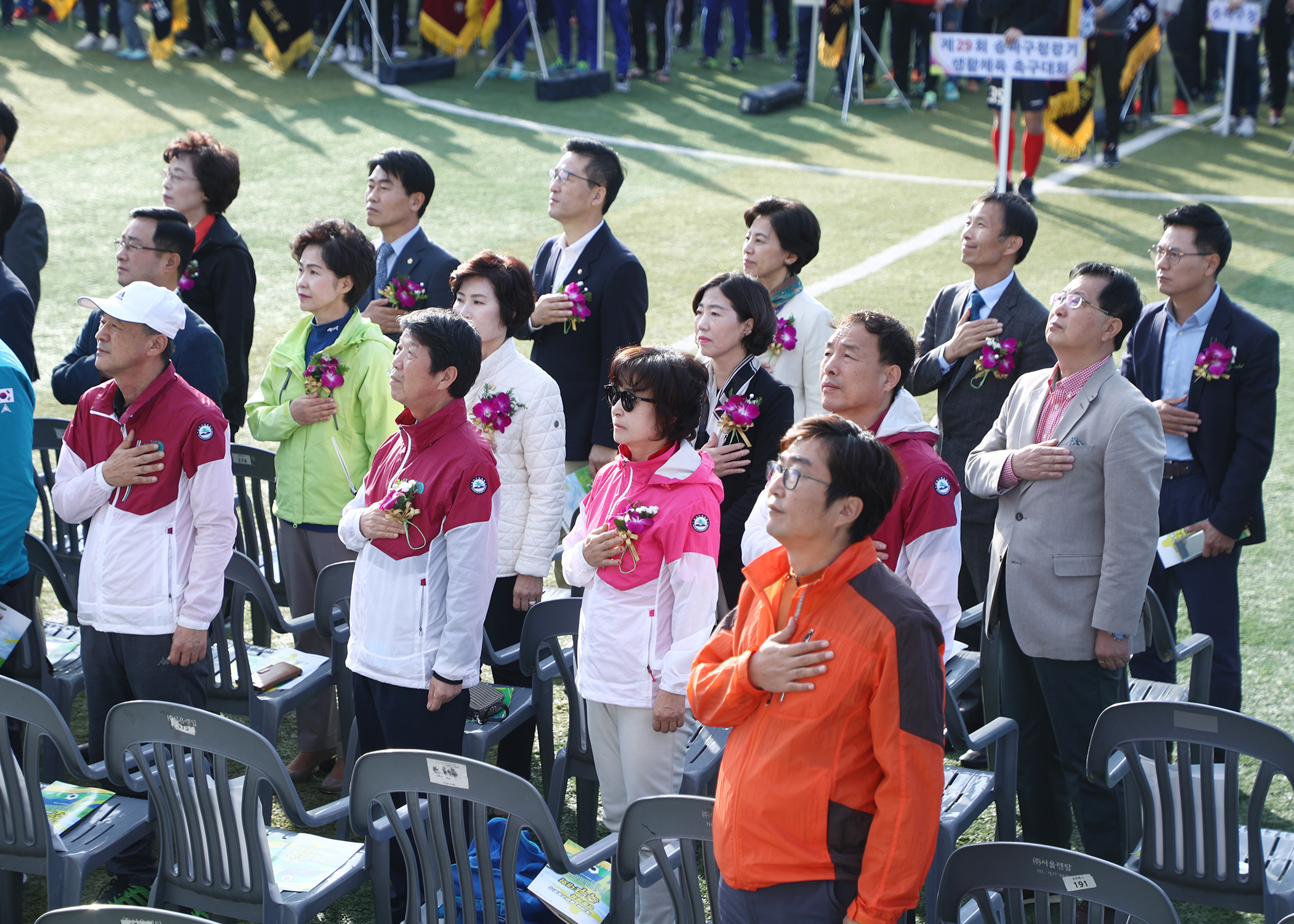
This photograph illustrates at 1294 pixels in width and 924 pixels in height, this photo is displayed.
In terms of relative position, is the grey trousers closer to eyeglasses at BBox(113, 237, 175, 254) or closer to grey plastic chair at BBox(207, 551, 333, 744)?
grey plastic chair at BBox(207, 551, 333, 744)

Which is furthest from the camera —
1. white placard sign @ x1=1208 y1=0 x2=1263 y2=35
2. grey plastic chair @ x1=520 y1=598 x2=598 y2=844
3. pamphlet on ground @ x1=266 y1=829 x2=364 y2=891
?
white placard sign @ x1=1208 y1=0 x2=1263 y2=35

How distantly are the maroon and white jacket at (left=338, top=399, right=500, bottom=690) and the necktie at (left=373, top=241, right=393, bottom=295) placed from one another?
2.09 m

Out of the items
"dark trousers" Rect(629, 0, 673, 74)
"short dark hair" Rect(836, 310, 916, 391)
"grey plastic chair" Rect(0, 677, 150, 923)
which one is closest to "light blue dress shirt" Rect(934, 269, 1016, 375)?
"short dark hair" Rect(836, 310, 916, 391)

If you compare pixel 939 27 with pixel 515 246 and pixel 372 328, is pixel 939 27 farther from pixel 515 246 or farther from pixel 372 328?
pixel 372 328

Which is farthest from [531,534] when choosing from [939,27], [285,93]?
[939,27]

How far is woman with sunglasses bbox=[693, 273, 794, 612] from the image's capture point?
184 inches

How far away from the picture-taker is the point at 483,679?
5.81m

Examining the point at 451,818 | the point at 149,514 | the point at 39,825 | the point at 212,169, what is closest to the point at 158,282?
the point at 212,169

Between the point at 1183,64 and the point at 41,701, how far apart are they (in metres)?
16.9

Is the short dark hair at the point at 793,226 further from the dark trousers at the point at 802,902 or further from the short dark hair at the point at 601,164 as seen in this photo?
the dark trousers at the point at 802,902

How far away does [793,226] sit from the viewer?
5484 millimetres

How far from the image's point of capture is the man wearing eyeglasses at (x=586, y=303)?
563 cm

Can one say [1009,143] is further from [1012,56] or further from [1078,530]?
[1078,530]

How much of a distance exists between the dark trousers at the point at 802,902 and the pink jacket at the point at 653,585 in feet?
2.93
